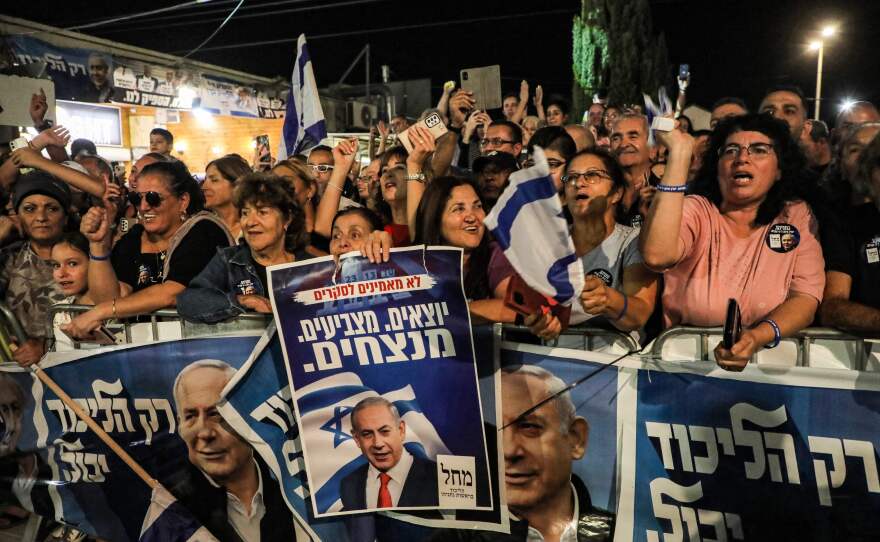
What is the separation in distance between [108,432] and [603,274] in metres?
2.96

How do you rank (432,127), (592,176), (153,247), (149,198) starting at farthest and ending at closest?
(153,247)
(149,198)
(432,127)
(592,176)

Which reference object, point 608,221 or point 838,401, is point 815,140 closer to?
point 608,221

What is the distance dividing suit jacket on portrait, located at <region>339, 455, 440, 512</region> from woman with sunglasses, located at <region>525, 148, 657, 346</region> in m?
0.94

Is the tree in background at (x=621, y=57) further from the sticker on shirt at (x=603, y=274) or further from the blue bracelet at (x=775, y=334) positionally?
the blue bracelet at (x=775, y=334)

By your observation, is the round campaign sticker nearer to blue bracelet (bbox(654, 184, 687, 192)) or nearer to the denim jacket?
blue bracelet (bbox(654, 184, 687, 192))

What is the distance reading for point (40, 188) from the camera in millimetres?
5215

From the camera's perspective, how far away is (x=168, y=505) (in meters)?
3.91

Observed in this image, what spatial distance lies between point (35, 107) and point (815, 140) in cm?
788

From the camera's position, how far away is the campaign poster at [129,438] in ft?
12.4

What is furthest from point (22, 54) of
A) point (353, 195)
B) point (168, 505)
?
point (168, 505)

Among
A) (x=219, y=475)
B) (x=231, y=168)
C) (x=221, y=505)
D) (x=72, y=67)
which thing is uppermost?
(x=72, y=67)

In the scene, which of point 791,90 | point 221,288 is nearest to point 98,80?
point 221,288

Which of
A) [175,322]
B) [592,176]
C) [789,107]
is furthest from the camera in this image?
[789,107]

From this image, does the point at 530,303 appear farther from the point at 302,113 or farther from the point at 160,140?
the point at 160,140
